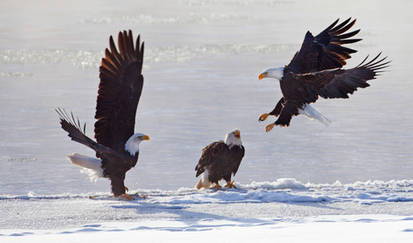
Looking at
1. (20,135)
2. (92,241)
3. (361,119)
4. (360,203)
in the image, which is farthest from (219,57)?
(92,241)

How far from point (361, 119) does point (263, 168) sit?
2268mm

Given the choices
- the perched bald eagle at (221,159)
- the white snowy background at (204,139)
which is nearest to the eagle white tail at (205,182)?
the perched bald eagle at (221,159)

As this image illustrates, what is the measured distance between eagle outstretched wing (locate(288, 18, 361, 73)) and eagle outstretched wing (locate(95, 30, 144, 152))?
5.31ft

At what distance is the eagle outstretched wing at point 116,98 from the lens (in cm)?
510

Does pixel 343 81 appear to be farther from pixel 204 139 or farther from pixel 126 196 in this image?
pixel 204 139

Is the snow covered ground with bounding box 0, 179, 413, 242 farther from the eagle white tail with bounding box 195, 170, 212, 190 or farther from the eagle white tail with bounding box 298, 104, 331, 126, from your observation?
the eagle white tail with bounding box 298, 104, 331, 126

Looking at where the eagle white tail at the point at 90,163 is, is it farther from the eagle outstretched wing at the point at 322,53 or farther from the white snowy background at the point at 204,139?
the eagle outstretched wing at the point at 322,53

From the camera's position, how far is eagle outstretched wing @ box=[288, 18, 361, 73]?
630 cm

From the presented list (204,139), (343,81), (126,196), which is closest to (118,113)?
(126,196)

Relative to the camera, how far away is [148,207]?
15.5 feet

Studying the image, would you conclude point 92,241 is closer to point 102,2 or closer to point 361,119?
point 361,119

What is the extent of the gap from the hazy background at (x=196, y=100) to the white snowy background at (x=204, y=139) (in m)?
0.03

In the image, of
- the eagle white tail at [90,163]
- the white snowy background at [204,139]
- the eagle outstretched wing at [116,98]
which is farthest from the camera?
the eagle outstretched wing at [116,98]

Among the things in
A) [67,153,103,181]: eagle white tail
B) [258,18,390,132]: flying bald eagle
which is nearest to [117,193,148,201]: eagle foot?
[67,153,103,181]: eagle white tail
